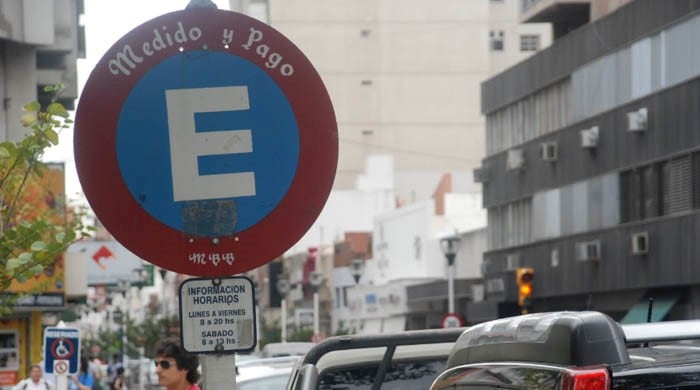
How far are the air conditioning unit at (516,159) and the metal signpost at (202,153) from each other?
50.9 m

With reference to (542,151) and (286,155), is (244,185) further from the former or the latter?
(542,151)

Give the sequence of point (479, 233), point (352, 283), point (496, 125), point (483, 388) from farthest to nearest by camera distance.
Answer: point (352, 283), point (479, 233), point (496, 125), point (483, 388)

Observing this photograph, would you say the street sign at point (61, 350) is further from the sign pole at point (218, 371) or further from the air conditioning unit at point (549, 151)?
the air conditioning unit at point (549, 151)

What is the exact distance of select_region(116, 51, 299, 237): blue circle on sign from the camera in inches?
185

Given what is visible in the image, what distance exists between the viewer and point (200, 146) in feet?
15.4

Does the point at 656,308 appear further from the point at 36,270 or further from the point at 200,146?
the point at 200,146

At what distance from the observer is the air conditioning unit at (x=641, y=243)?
43.5 metres

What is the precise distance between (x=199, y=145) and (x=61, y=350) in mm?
19008

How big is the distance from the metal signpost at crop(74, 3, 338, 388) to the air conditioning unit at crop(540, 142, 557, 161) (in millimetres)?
47405

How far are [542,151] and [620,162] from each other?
6107 millimetres

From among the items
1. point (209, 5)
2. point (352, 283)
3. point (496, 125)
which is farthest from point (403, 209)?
point (209, 5)

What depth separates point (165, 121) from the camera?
4715 mm

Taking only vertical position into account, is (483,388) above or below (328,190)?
below

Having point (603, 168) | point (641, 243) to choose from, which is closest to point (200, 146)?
point (641, 243)
